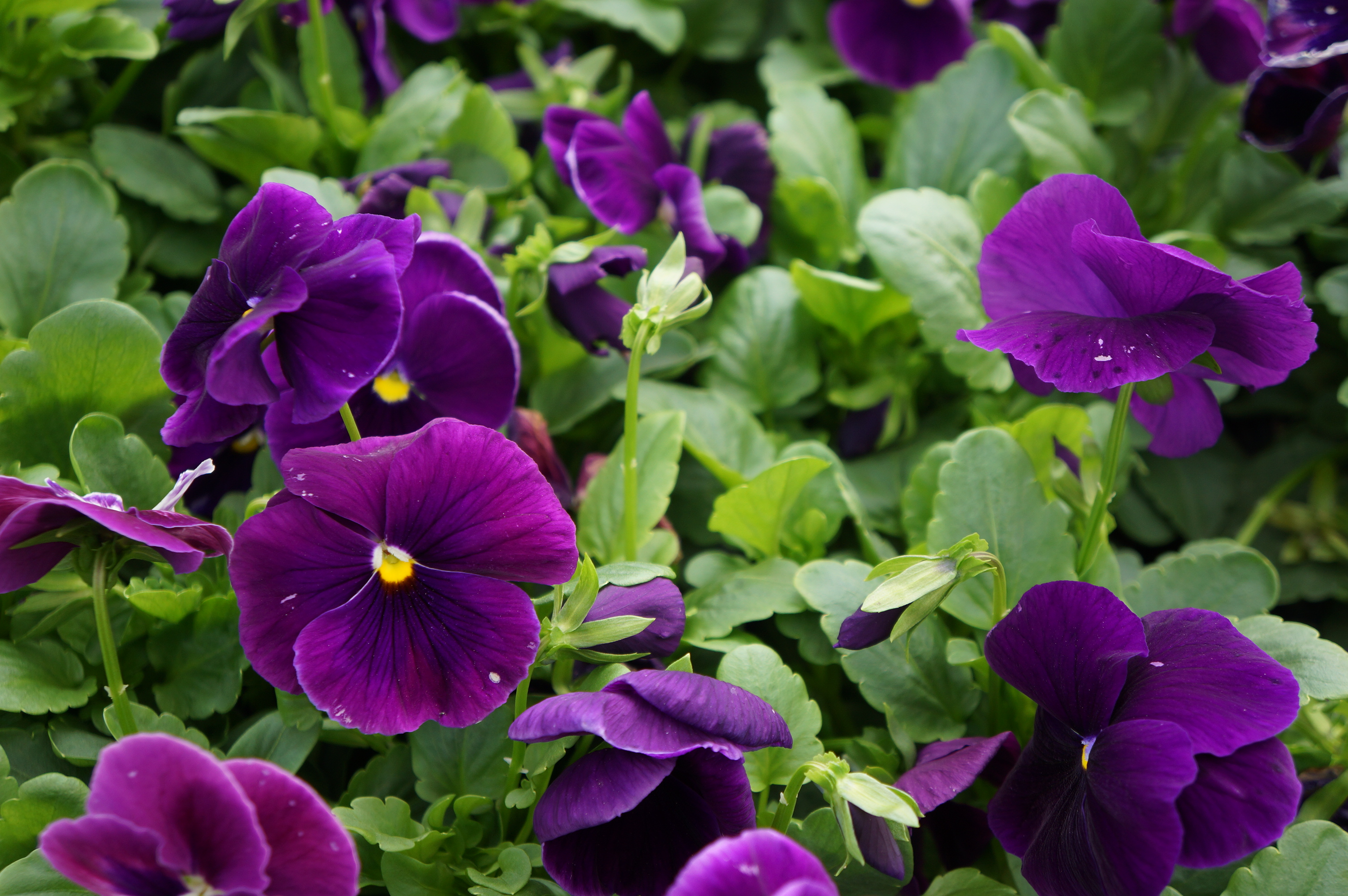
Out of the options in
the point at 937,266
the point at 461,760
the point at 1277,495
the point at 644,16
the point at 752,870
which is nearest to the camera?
the point at 752,870

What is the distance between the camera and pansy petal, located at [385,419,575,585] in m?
0.56

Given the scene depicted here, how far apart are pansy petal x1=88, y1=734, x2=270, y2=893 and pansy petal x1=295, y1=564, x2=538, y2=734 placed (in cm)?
11

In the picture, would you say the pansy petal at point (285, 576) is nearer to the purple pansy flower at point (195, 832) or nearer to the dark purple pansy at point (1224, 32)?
the purple pansy flower at point (195, 832)

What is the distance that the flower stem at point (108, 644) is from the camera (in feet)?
1.86

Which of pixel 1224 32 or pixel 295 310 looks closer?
pixel 295 310

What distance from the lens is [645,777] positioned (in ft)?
1.73

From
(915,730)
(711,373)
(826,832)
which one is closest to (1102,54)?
(711,373)

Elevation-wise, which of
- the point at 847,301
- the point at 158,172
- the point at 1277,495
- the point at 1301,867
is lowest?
the point at 1277,495

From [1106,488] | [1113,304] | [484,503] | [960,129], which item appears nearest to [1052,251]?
[1113,304]

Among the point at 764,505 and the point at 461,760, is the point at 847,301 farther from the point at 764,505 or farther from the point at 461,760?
the point at 461,760

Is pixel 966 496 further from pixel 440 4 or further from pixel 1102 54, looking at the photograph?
pixel 440 4

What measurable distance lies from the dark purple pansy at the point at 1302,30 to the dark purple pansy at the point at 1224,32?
7 centimetres

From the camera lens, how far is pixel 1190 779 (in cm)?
52

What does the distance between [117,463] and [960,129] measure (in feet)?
2.71
